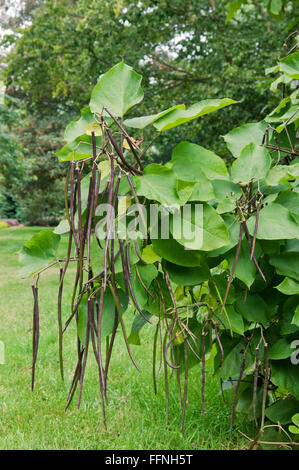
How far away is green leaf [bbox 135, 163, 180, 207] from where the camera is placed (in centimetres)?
68

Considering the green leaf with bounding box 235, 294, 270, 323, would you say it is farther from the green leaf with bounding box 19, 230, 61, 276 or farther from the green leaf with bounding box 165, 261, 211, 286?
the green leaf with bounding box 19, 230, 61, 276

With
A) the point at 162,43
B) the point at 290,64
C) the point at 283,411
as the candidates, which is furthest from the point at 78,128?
the point at 162,43

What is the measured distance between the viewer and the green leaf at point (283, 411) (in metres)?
1.11

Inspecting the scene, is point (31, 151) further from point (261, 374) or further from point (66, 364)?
point (261, 374)

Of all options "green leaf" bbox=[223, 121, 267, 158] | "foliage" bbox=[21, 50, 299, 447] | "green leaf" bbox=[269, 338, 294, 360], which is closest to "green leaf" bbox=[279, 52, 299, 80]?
"foliage" bbox=[21, 50, 299, 447]

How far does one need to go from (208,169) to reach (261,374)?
0.71 metres

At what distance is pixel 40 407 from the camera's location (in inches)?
73.0

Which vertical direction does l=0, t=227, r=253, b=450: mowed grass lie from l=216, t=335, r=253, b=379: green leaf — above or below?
below

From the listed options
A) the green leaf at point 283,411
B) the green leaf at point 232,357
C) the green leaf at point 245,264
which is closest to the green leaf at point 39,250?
the green leaf at point 245,264

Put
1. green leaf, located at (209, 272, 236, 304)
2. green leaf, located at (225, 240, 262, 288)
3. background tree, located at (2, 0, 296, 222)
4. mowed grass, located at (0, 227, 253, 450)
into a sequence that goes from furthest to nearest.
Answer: background tree, located at (2, 0, 296, 222) → mowed grass, located at (0, 227, 253, 450) → green leaf, located at (209, 272, 236, 304) → green leaf, located at (225, 240, 262, 288)

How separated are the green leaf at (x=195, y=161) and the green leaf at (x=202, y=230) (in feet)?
0.26

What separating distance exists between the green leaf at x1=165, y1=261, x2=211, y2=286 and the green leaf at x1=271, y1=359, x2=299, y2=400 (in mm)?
349

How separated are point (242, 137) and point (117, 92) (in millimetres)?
322

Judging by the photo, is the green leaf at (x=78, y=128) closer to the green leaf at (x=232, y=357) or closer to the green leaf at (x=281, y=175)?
the green leaf at (x=281, y=175)
